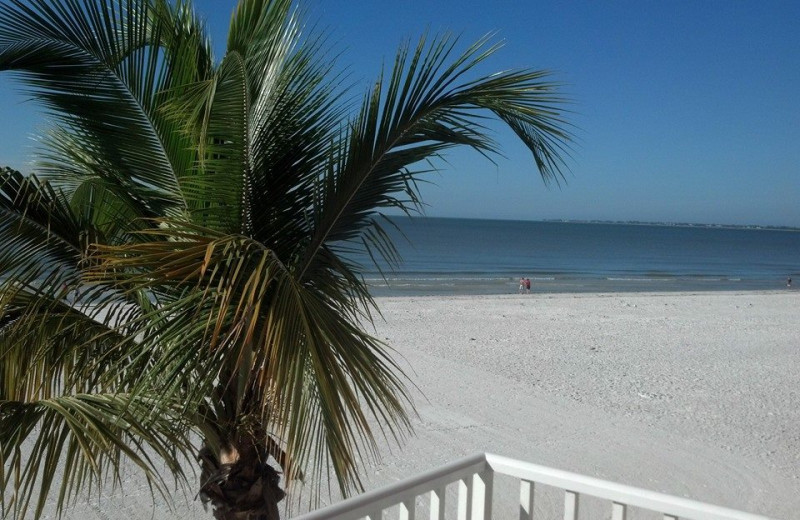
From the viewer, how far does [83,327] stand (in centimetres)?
323

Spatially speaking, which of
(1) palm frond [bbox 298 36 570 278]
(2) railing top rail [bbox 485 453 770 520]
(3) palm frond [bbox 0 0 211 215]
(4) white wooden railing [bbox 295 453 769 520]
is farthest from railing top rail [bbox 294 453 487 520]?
(3) palm frond [bbox 0 0 211 215]

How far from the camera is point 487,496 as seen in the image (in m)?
2.79

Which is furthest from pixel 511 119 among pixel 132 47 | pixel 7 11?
pixel 7 11

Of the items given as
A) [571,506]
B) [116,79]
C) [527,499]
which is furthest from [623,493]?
[116,79]

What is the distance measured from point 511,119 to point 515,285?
83.3 ft

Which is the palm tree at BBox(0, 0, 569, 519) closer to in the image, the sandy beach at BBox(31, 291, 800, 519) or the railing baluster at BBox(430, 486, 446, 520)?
the railing baluster at BBox(430, 486, 446, 520)

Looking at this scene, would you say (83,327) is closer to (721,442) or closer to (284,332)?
(284,332)

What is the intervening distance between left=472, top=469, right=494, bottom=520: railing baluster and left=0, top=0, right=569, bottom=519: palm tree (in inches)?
15.7

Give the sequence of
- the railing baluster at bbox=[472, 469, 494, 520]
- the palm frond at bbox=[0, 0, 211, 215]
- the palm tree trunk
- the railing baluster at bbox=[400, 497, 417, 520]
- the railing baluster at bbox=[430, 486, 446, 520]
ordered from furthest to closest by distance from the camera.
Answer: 1. the palm tree trunk
2. the palm frond at bbox=[0, 0, 211, 215]
3. the railing baluster at bbox=[472, 469, 494, 520]
4. the railing baluster at bbox=[430, 486, 446, 520]
5. the railing baluster at bbox=[400, 497, 417, 520]

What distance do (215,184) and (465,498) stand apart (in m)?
1.63

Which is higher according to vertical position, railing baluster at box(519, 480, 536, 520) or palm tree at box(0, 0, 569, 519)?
palm tree at box(0, 0, 569, 519)

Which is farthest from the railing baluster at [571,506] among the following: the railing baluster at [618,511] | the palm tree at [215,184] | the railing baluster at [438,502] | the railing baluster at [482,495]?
the palm tree at [215,184]

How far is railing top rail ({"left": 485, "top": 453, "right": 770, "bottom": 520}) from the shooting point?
2.31 metres

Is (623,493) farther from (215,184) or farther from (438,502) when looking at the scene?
(215,184)
